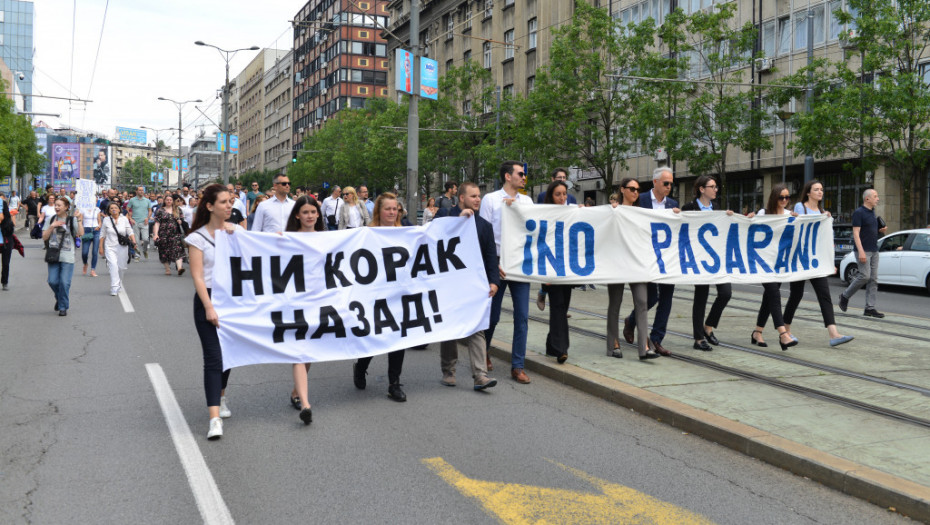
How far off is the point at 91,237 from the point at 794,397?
16781 mm

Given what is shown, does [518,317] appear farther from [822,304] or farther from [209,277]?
[822,304]

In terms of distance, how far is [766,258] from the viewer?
31.5 ft

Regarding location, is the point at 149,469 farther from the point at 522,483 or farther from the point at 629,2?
the point at 629,2

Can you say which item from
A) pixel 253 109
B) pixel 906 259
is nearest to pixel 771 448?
pixel 906 259

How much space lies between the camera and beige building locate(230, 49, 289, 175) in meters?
126

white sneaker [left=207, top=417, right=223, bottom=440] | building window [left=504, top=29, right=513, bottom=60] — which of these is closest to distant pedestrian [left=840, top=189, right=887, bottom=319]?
white sneaker [left=207, top=417, right=223, bottom=440]

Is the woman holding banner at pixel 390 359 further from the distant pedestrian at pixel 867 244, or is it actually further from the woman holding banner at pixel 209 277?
the distant pedestrian at pixel 867 244

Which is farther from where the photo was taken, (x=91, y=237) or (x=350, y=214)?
(x=91, y=237)

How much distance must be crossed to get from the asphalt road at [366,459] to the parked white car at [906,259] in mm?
14455

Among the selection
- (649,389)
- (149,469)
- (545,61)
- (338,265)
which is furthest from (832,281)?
(545,61)

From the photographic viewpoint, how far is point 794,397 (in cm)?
671

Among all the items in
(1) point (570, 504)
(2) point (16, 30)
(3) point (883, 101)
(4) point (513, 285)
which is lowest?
(1) point (570, 504)

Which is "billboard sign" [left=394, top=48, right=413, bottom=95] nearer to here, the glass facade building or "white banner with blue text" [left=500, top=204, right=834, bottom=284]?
"white banner with blue text" [left=500, top=204, right=834, bottom=284]

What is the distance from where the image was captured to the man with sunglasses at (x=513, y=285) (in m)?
7.54
